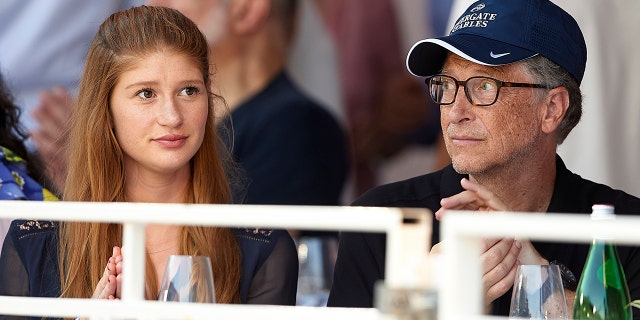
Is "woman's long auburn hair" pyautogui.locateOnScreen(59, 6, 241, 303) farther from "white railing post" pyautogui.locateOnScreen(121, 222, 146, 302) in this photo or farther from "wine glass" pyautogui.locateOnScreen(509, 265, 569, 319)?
"white railing post" pyautogui.locateOnScreen(121, 222, 146, 302)

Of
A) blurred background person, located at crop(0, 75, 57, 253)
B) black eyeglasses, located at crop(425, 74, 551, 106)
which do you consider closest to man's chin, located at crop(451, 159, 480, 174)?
black eyeglasses, located at crop(425, 74, 551, 106)

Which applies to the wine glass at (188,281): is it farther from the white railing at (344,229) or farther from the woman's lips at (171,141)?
the woman's lips at (171,141)

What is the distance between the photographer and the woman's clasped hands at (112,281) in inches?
74.0

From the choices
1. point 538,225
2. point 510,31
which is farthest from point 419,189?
point 538,225

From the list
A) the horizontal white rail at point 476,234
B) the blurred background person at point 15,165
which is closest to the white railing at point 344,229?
the horizontal white rail at point 476,234

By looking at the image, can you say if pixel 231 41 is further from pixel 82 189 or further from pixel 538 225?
pixel 538 225

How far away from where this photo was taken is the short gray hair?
8.54 feet

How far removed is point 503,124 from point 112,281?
1104 millimetres

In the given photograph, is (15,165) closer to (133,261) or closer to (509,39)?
(509,39)

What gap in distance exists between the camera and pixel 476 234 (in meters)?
1.05

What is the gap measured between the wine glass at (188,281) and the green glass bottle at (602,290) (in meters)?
0.64

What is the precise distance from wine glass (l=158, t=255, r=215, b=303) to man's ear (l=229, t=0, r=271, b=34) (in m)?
3.17

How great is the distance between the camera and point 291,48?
4797 millimetres

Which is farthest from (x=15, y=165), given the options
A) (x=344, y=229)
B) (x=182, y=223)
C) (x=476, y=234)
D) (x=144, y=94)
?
(x=476, y=234)
